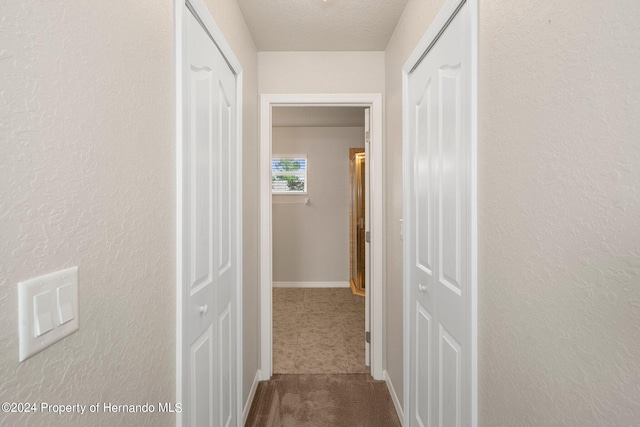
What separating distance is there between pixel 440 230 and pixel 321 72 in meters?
1.64

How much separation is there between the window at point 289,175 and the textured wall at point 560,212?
4293mm

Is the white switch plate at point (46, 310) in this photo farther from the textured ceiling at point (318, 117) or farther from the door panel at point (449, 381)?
the textured ceiling at point (318, 117)

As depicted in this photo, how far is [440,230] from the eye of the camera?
4.73ft

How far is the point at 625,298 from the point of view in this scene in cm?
59

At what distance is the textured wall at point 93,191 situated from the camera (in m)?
0.52

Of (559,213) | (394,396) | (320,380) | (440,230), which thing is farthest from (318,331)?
(559,213)

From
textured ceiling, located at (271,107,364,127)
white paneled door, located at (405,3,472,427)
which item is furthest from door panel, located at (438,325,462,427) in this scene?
textured ceiling, located at (271,107,364,127)

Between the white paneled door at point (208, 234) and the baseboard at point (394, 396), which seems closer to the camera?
the white paneled door at point (208, 234)

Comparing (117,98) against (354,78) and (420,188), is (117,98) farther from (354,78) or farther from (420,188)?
(354,78)

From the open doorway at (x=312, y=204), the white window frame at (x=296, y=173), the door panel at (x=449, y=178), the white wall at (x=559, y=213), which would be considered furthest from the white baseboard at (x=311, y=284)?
the white wall at (x=559, y=213)

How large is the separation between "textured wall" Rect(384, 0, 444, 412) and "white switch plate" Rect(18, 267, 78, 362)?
1.74m

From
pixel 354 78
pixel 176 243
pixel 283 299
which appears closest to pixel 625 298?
pixel 176 243

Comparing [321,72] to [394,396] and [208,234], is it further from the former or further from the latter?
[394,396]

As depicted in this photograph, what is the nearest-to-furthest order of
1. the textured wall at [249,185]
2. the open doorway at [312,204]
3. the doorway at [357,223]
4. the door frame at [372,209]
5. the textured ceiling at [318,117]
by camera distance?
the textured wall at [249,185]
the door frame at [372,209]
the textured ceiling at [318,117]
the doorway at [357,223]
the open doorway at [312,204]
